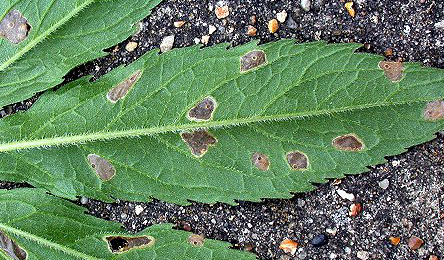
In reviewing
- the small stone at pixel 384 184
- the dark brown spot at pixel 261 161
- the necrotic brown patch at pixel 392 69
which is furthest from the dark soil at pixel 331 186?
the dark brown spot at pixel 261 161

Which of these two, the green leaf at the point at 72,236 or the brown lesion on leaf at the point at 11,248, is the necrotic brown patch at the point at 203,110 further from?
the brown lesion on leaf at the point at 11,248

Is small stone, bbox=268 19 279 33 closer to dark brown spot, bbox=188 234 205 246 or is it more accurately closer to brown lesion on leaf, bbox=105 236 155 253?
dark brown spot, bbox=188 234 205 246

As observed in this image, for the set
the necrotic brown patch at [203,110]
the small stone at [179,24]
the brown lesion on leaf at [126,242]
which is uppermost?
the small stone at [179,24]

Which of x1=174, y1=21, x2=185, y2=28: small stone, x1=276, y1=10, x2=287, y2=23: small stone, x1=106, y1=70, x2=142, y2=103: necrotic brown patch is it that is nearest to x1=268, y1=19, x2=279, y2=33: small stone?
x1=276, y1=10, x2=287, y2=23: small stone

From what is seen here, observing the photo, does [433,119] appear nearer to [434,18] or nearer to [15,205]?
[434,18]

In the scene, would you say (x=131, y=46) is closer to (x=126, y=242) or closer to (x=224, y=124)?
(x=224, y=124)

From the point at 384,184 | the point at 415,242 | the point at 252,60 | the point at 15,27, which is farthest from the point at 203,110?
the point at 415,242
